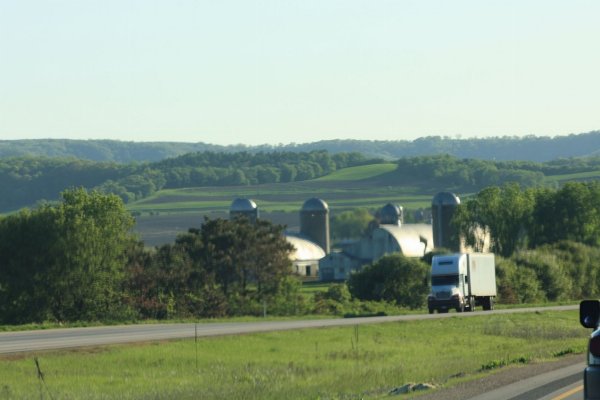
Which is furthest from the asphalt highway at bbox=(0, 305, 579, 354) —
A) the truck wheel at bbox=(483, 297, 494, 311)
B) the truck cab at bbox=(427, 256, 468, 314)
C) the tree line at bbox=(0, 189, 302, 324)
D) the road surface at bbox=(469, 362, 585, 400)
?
the road surface at bbox=(469, 362, 585, 400)

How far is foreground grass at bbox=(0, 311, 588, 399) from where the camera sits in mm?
31359

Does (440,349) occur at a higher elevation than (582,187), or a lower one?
lower

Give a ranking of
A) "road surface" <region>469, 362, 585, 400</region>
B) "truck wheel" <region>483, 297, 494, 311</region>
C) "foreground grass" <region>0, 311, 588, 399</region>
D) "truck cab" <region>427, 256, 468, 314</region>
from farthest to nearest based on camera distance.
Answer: "truck wheel" <region>483, 297, 494, 311</region> < "truck cab" <region>427, 256, 468, 314</region> < "foreground grass" <region>0, 311, 588, 399</region> < "road surface" <region>469, 362, 585, 400</region>

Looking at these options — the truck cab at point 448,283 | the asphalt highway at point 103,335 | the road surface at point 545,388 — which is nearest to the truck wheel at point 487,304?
the truck cab at point 448,283

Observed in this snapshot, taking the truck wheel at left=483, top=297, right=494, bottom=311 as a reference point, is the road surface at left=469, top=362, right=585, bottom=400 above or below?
above

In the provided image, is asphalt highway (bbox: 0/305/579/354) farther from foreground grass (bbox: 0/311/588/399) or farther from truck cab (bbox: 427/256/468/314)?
truck cab (bbox: 427/256/468/314)

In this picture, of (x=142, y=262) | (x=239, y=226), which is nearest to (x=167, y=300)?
(x=142, y=262)

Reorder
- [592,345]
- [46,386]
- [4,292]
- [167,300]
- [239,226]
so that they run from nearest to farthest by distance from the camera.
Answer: [592,345] → [46,386] → [4,292] → [167,300] → [239,226]

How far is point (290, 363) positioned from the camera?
41.4 metres

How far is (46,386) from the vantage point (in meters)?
32.8

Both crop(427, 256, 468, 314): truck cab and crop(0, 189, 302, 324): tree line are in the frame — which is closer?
crop(427, 256, 468, 314): truck cab

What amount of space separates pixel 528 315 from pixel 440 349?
20.8 metres

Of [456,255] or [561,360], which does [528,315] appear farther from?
[561,360]

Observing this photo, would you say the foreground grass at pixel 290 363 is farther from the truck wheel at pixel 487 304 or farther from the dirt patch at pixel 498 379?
the truck wheel at pixel 487 304
